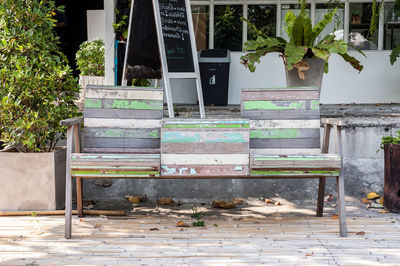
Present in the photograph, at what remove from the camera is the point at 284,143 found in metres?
4.00

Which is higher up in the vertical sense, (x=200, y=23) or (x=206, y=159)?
(x=200, y=23)

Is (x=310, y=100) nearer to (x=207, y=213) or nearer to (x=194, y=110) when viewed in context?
(x=207, y=213)

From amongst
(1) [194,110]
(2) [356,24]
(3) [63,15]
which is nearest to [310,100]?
(1) [194,110]

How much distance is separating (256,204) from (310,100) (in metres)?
1.14

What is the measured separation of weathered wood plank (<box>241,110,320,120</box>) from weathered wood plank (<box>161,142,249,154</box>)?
1.24 feet

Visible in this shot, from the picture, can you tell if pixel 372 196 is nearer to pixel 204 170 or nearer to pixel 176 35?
pixel 204 170

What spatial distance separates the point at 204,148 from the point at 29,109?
147cm

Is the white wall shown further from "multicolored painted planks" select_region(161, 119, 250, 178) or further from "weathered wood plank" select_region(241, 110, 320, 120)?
"multicolored painted planks" select_region(161, 119, 250, 178)

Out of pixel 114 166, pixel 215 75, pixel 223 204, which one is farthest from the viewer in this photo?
pixel 215 75

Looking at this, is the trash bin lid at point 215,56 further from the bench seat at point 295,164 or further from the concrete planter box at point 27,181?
the bench seat at point 295,164

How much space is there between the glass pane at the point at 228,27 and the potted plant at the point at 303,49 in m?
1.76

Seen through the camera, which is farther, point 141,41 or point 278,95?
point 141,41

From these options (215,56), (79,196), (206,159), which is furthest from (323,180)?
(215,56)

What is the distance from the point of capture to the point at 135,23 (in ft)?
17.9
